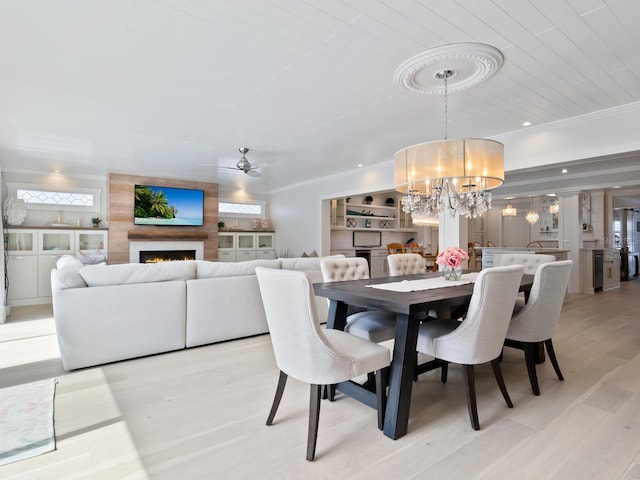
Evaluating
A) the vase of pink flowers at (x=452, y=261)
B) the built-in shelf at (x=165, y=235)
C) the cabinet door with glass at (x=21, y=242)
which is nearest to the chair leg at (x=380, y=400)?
the vase of pink flowers at (x=452, y=261)

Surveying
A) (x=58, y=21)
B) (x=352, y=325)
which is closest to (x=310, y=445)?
(x=352, y=325)

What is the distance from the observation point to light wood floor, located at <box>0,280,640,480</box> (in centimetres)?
165

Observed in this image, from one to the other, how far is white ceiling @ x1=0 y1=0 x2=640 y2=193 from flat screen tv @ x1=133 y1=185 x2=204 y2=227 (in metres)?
2.19

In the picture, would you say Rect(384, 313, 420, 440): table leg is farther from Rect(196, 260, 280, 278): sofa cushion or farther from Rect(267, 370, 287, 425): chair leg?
Rect(196, 260, 280, 278): sofa cushion

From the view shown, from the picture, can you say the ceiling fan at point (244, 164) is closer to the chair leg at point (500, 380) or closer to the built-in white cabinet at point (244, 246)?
the built-in white cabinet at point (244, 246)

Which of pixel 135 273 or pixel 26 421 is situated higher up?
pixel 135 273

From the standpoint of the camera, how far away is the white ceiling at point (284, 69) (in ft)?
6.66

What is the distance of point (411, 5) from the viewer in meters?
1.96

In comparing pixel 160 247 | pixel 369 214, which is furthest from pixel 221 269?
pixel 369 214

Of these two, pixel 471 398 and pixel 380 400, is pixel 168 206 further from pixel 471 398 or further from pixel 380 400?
pixel 471 398

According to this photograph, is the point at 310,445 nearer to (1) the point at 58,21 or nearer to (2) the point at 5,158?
(1) the point at 58,21

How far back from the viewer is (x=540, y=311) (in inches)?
98.3

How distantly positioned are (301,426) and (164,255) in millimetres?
6134

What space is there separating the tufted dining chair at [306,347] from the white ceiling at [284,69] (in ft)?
5.17
